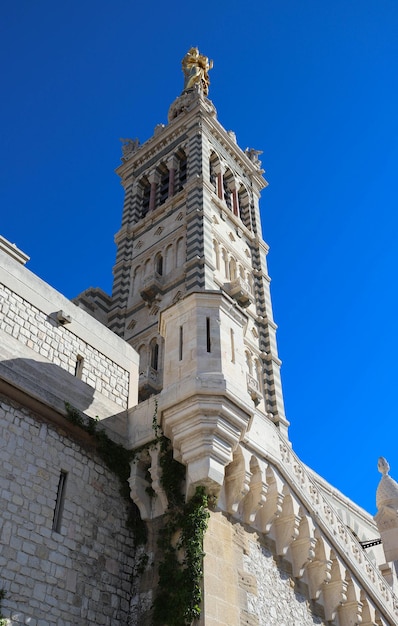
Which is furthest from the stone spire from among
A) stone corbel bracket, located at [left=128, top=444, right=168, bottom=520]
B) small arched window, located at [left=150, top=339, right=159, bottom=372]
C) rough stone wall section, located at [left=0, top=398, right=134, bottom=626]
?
rough stone wall section, located at [left=0, top=398, right=134, bottom=626]

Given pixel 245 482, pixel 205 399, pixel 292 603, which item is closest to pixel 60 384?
pixel 205 399

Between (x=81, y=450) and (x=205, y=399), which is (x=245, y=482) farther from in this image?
(x=81, y=450)

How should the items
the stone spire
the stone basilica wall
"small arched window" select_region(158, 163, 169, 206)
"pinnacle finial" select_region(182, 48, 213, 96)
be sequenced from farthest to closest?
"pinnacle finial" select_region(182, 48, 213, 96) → "small arched window" select_region(158, 163, 169, 206) → the stone spire → the stone basilica wall

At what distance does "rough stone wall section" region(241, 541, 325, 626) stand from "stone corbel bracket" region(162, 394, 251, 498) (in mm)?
1542

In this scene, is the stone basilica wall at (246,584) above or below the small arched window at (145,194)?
below

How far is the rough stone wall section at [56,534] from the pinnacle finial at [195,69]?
35.8 metres

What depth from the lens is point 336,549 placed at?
13156 millimetres

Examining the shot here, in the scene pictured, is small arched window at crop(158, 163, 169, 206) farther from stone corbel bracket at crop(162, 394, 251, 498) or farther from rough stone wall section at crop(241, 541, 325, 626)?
rough stone wall section at crop(241, 541, 325, 626)

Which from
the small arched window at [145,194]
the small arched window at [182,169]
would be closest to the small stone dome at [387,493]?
the small arched window at [182,169]

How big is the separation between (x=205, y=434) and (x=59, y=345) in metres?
3.01

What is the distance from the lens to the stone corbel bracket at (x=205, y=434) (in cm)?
1030

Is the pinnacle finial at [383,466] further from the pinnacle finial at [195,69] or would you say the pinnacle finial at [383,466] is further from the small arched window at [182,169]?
the pinnacle finial at [195,69]

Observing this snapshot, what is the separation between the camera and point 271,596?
11117mm

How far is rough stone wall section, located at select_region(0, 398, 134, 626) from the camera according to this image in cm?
895
